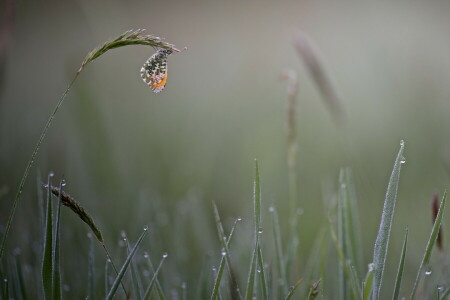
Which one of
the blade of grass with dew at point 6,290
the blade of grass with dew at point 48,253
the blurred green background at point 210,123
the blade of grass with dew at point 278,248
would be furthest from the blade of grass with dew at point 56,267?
the blade of grass with dew at point 278,248

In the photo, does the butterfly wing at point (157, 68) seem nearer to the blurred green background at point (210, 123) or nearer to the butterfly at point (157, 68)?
the butterfly at point (157, 68)

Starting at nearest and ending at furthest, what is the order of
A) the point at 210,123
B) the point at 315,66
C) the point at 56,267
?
the point at 56,267 < the point at 315,66 < the point at 210,123

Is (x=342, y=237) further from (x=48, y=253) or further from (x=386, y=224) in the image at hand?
(x=48, y=253)

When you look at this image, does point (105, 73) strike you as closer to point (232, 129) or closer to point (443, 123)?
point (232, 129)

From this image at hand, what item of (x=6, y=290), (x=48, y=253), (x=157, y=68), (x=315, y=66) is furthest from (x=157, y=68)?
(x=315, y=66)

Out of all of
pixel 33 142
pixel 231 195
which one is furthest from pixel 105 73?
pixel 231 195

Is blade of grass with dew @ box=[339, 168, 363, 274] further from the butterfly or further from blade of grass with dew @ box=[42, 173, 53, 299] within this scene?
blade of grass with dew @ box=[42, 173, 53, 299]
